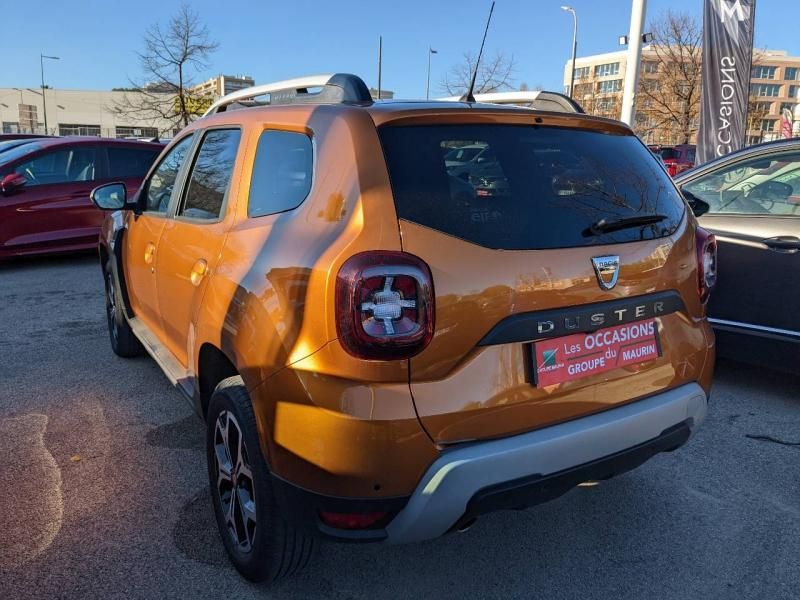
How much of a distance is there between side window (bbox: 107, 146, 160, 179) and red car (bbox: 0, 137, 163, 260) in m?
0.01

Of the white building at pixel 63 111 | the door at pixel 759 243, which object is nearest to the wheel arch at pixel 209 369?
the door at pixel 759 243

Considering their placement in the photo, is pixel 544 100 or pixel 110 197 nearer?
pixel 544 100

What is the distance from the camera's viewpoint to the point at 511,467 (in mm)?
1928

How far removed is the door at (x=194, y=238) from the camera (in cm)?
269

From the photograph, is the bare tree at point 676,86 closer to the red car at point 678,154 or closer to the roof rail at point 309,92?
the red car at point 678,154

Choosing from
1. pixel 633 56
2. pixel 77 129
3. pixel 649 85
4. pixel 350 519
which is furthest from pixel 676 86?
pixel 77 129

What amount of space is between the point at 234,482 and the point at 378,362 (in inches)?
36.6

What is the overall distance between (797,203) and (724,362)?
1365mm

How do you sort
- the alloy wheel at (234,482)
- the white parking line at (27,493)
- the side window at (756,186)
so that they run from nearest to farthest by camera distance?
1. the alloy wheel at (234,482)
2. the white parking line at (27,493)
3. the side window at (756,186)

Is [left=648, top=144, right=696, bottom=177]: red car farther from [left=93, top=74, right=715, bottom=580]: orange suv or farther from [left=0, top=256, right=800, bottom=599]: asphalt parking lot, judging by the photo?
[left=93, top=74, right=715, bottom=580]: orange suv

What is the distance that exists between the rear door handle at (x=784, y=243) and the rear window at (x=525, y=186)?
1705 mm

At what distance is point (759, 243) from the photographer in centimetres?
404

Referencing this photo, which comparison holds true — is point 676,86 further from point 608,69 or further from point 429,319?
point 608,69

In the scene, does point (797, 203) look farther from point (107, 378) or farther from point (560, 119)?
point (107, 378)
